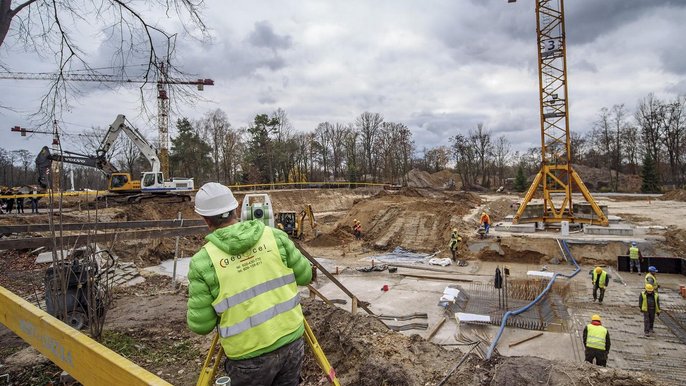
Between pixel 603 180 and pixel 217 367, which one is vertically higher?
pixel 603 180

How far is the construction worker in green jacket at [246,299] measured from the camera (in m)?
2.25

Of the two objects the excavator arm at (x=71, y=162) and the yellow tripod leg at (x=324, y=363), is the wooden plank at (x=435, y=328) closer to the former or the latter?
the yellow tripod leg at (x=324, y=363)

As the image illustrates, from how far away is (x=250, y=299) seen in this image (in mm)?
2301

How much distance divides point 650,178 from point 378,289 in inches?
1878

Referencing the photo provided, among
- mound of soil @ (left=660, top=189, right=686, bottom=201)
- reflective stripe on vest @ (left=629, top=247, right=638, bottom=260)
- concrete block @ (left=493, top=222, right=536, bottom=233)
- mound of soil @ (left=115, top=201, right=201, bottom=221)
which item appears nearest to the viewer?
reflective stripe on vest @ (left=629, top=247, right=638, bottom=260)

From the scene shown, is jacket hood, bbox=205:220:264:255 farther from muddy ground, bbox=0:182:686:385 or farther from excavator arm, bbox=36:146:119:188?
excavator arm, bbox=36:146:119:188

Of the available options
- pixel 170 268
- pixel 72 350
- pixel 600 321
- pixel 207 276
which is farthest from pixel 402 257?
pixel 72 350

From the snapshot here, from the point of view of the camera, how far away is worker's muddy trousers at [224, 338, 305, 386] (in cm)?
234

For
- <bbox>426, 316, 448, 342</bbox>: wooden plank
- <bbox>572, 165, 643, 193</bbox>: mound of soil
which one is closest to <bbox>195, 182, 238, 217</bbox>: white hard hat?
<bbox>426, 316, 448, 342</bbox>: wooden plank

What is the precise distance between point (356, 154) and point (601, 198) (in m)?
31.3

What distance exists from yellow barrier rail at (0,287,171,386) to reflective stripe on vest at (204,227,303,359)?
598 millimetres

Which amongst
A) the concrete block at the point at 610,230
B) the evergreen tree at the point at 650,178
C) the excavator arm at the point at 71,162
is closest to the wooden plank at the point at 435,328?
the concrete block at the point at 610,230

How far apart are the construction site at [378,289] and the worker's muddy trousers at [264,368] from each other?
269 millimetres

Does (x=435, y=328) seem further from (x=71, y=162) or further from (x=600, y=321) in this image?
(x=71, y=162)
